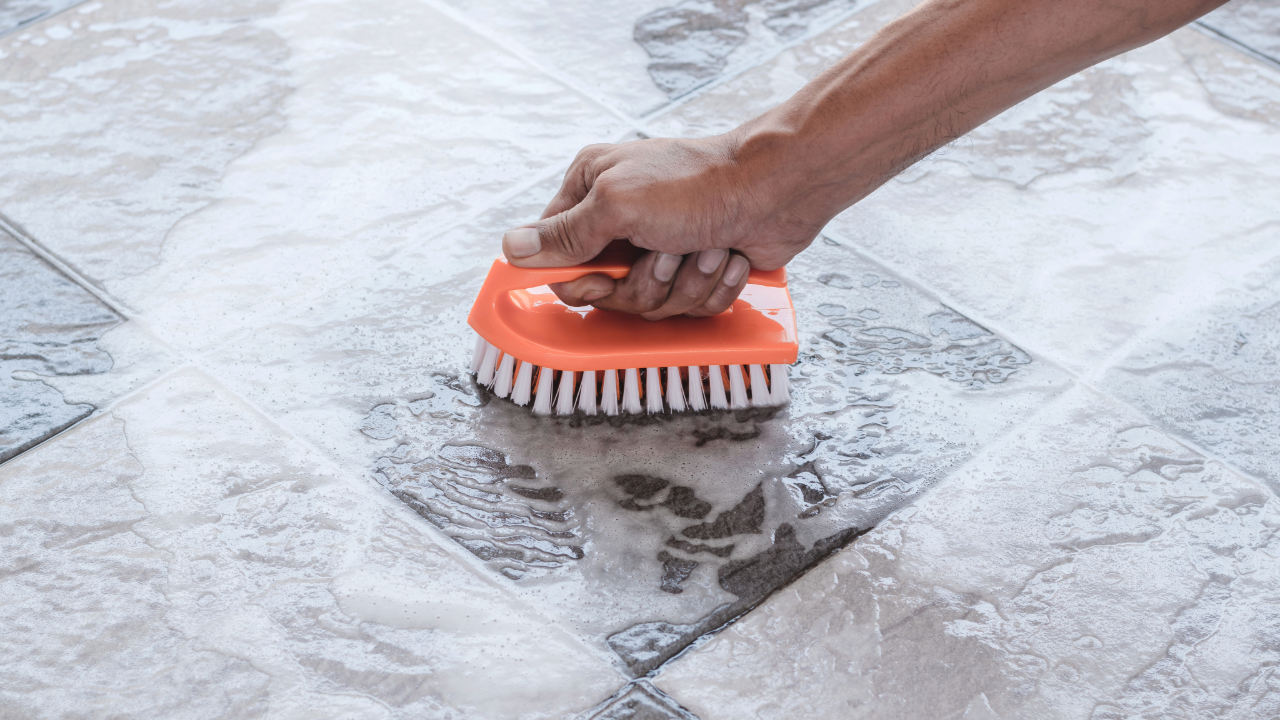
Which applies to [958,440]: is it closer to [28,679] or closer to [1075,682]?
[1075,682]

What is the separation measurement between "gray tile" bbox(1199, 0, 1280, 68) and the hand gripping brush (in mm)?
1228

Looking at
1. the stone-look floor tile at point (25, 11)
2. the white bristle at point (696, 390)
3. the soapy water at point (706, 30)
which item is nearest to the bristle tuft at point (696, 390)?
the white bristle at point (696, 390)

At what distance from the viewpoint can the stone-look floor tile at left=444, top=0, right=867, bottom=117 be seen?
5.85ft

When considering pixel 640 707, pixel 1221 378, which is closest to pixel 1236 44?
pixel 1221 378

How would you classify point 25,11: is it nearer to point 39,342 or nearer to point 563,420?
point 39,342

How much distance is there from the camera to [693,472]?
1220mm

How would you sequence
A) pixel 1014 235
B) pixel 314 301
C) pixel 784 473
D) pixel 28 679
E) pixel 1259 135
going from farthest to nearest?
pixel 1259 135, pixel 1014 235, pixel 314 301, pixel 784 473, pixel 28 679

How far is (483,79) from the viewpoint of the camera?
1765mm

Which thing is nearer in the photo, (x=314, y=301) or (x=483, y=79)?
(x=314, y=301)

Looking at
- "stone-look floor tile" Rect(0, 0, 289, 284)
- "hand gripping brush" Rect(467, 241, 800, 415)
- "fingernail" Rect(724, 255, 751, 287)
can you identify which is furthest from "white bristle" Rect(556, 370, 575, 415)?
"stone-look floor tile" Rect(0, 0, 289, 284)

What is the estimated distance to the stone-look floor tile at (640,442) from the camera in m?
1.11

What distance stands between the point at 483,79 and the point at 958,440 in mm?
990

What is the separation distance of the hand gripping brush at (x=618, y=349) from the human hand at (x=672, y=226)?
0.02 m

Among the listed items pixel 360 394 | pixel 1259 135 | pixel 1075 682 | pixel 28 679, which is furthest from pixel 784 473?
pixel 1259 135
